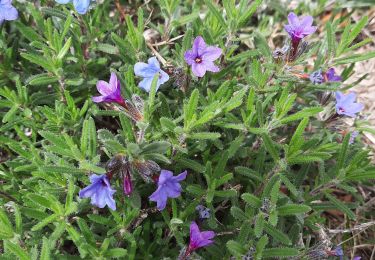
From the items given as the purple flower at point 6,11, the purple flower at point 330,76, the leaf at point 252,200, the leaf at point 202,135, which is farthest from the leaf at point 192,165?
the purple flower at point 6,11

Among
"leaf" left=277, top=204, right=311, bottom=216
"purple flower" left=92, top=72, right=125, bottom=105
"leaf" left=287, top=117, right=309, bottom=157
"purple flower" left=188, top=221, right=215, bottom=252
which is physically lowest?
"purple flower" left=188, top=221, right=215, bottom=252

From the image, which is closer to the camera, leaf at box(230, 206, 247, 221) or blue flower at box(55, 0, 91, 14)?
leaf at box(230, 206, 247, 221)

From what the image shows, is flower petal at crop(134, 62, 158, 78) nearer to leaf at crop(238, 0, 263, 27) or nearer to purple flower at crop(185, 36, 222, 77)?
purple flower at crop(185, 36, 222, 77)

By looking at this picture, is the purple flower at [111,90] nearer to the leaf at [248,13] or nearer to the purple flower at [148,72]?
the purple flower at [148,72]

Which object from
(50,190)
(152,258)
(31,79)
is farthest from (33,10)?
(152,258)

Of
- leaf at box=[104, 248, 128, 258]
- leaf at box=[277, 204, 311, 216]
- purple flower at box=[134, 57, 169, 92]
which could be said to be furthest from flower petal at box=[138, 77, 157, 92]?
leaf at box=[277, 204, 311, 216]

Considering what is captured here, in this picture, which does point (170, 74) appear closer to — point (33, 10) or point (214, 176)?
point (214, 176)

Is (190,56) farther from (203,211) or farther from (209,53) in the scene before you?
(203,211)

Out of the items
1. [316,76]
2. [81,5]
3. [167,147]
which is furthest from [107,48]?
[316,76]
